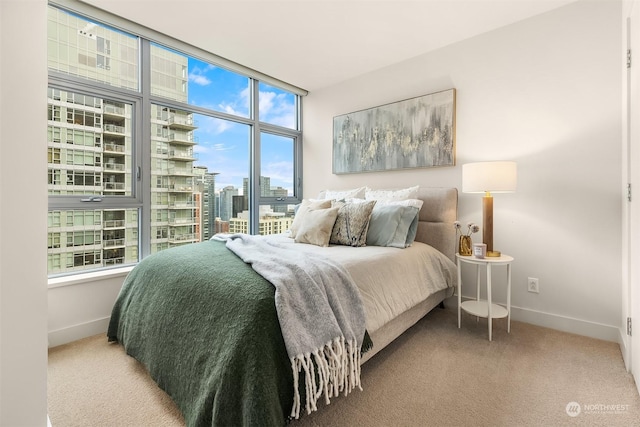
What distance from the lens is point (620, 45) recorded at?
2.10m

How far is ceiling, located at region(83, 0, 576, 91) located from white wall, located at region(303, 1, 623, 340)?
0.26m

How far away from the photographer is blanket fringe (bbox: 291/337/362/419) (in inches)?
46.4

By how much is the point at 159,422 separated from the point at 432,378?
144 cm

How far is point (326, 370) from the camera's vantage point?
4.17 feet

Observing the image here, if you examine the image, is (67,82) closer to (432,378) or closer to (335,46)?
(335,46)

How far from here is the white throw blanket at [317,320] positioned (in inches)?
47.6

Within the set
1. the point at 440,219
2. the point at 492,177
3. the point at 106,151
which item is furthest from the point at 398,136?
the point at 106,151

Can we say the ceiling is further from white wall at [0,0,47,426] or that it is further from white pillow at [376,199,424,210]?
white wall at [0,0,47,426]

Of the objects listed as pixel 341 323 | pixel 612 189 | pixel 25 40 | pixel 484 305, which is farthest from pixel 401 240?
pixel 25 40

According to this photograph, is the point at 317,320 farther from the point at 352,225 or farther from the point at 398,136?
the point at 398,136

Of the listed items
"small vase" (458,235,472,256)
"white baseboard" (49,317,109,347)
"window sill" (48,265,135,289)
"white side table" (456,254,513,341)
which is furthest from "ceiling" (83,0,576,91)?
"white baseboard" (49,317,109,347)

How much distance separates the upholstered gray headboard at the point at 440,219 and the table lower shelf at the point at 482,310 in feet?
1.49

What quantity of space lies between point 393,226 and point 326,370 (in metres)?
1.40

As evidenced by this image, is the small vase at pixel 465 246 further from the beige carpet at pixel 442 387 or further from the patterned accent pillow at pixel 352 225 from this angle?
the patterned accent pillow at pixel 352 225
